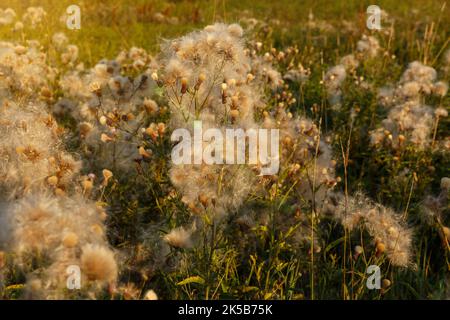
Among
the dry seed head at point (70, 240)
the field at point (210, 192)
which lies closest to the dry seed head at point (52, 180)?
the field at point (210, 192)

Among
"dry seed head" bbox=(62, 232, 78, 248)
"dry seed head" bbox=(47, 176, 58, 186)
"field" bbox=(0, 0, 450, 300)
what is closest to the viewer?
"dry seed head" bbox=(62, 232, 78, 248)

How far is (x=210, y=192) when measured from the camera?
3.06 meters

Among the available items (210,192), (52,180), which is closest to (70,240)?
(52,180)

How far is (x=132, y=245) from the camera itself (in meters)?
3.31

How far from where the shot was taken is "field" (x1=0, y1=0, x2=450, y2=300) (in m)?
2.54

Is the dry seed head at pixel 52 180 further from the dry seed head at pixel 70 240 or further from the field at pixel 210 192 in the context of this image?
the dry seed head at pixel 70 240

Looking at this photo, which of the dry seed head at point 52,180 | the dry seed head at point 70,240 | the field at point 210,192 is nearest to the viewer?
the dry seed head at point 70,240

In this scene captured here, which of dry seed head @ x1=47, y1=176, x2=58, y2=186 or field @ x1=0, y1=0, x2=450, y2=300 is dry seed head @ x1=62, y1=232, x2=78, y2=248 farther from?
dry seed head @ x1=47, y1=176, x2=58, y2=186

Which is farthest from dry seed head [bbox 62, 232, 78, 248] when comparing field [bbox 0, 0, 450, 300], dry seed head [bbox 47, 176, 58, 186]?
dry seed head [bbox 47, 176, 58, 186]

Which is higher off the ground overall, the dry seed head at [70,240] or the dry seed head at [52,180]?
the dry seed head at [52,180]

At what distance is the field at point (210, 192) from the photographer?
254 cm

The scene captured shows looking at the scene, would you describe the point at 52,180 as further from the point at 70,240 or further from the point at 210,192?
the point at 210,192
